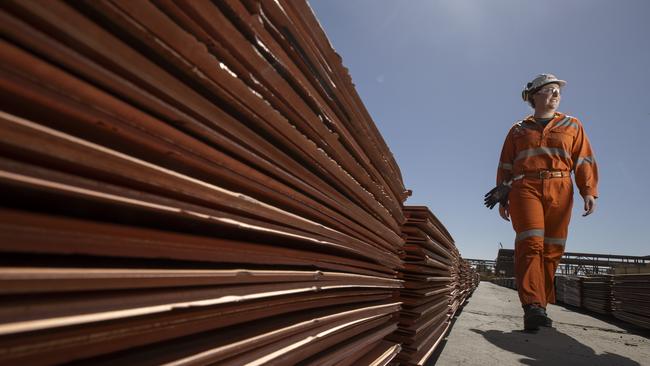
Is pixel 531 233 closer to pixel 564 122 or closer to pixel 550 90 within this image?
pixel 564 122

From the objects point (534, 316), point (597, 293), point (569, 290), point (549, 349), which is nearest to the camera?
point (549, 349)

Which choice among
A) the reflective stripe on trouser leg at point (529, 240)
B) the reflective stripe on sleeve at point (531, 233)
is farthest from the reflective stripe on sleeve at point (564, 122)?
the reflective stripe on sleeve at point (531, 233)

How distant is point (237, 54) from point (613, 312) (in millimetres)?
7430

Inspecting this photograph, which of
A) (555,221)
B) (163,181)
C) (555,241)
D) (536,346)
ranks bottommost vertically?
(536,346)

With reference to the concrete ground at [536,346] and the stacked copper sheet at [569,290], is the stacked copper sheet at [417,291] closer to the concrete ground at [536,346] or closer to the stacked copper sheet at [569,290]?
the concrete ground at [536,346]

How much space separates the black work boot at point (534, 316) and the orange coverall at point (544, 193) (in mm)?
53

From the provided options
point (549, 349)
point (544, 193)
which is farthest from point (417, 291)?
point (544, 193)

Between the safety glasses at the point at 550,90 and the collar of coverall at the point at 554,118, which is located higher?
the safety glasses at the point at 550,90

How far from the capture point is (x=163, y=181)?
612 mm

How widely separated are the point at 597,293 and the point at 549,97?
166 inches

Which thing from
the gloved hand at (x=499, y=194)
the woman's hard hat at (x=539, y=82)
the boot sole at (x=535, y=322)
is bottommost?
the boot sole at (x=535, y=322)

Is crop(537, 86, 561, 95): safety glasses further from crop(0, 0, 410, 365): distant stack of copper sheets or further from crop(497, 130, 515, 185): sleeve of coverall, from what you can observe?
crop(0, 0, 410, 365): distant stack of copper sheets

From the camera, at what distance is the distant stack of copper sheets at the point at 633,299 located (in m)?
4.85

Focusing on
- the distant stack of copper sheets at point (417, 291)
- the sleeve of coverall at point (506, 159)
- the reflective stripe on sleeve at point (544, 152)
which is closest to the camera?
the distant stack of copper sheets at point (417, 291)
